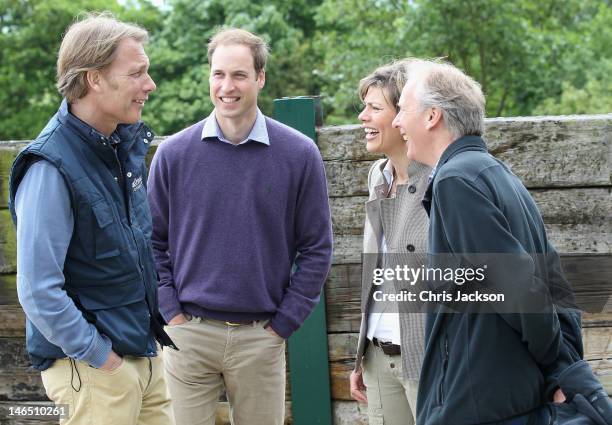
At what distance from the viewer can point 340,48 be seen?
55.1 feet

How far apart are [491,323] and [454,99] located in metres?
0.68

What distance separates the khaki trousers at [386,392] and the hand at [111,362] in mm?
966

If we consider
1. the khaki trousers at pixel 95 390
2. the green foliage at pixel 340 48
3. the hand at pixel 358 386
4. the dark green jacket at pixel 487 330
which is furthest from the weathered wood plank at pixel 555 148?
the green foliage at pixel 340 48

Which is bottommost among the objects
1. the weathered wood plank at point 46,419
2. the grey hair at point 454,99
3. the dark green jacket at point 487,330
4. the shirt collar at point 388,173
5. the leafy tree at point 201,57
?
the weathered wood plank at point 46,419

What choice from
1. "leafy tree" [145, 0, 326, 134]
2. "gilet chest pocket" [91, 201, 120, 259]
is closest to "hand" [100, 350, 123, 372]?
"gilet chest pocket" [91, 201, 120, 259]

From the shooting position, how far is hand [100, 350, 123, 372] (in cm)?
290

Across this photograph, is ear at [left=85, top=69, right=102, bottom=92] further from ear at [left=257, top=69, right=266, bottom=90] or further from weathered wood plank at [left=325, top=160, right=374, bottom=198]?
weathered wood plank at [left=325, top=160, right=374, bottom=198]

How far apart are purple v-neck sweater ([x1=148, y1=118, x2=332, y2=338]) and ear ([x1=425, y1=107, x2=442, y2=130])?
847mm

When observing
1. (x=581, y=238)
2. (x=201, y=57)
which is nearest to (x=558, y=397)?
(x=581, y=238)

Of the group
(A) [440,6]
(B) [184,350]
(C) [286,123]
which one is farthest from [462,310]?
(A) [440,6]

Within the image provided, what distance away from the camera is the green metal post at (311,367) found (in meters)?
4.01

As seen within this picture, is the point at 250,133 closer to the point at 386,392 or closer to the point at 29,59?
the point at 386,392

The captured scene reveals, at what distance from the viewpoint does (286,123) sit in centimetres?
399

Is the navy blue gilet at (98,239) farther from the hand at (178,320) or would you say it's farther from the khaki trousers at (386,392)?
the khaki trousers at (386,392)
